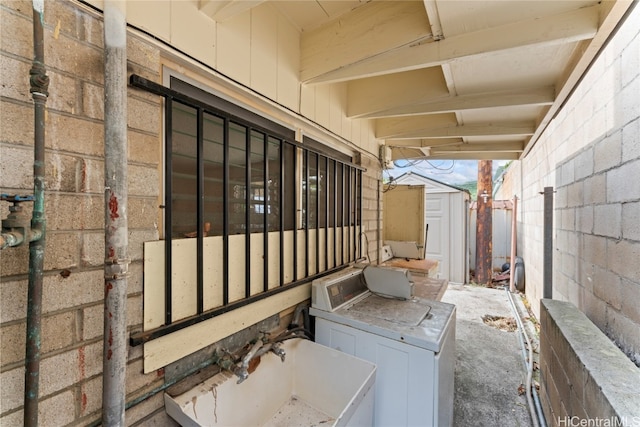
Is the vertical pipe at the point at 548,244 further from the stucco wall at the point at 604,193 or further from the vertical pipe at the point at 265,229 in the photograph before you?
the vertical pipe at the point at 265,229

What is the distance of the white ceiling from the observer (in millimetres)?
1332

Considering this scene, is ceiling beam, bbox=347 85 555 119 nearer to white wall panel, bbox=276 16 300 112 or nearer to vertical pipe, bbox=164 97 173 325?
white wall panel, bbox=276 16 300 112

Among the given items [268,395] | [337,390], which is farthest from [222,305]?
[337,390]

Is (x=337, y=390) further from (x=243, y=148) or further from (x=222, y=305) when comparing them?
(x=243, y=148)

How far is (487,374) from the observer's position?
2602 millimetres

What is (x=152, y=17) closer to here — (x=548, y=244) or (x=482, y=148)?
(x=548, y=244)

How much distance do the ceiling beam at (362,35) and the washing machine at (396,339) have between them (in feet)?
4.88

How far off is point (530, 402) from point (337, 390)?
1858mm

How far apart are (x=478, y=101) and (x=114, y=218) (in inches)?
98.4

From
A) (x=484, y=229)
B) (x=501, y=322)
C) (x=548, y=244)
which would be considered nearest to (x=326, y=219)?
(x=548, y=244)

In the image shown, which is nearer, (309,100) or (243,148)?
(243,148)

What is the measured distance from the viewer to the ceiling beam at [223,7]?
3.84 feet

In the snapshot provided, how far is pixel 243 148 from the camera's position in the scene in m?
1.54

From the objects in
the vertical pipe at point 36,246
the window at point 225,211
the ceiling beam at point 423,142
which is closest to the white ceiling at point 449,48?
the window at point 225,211
